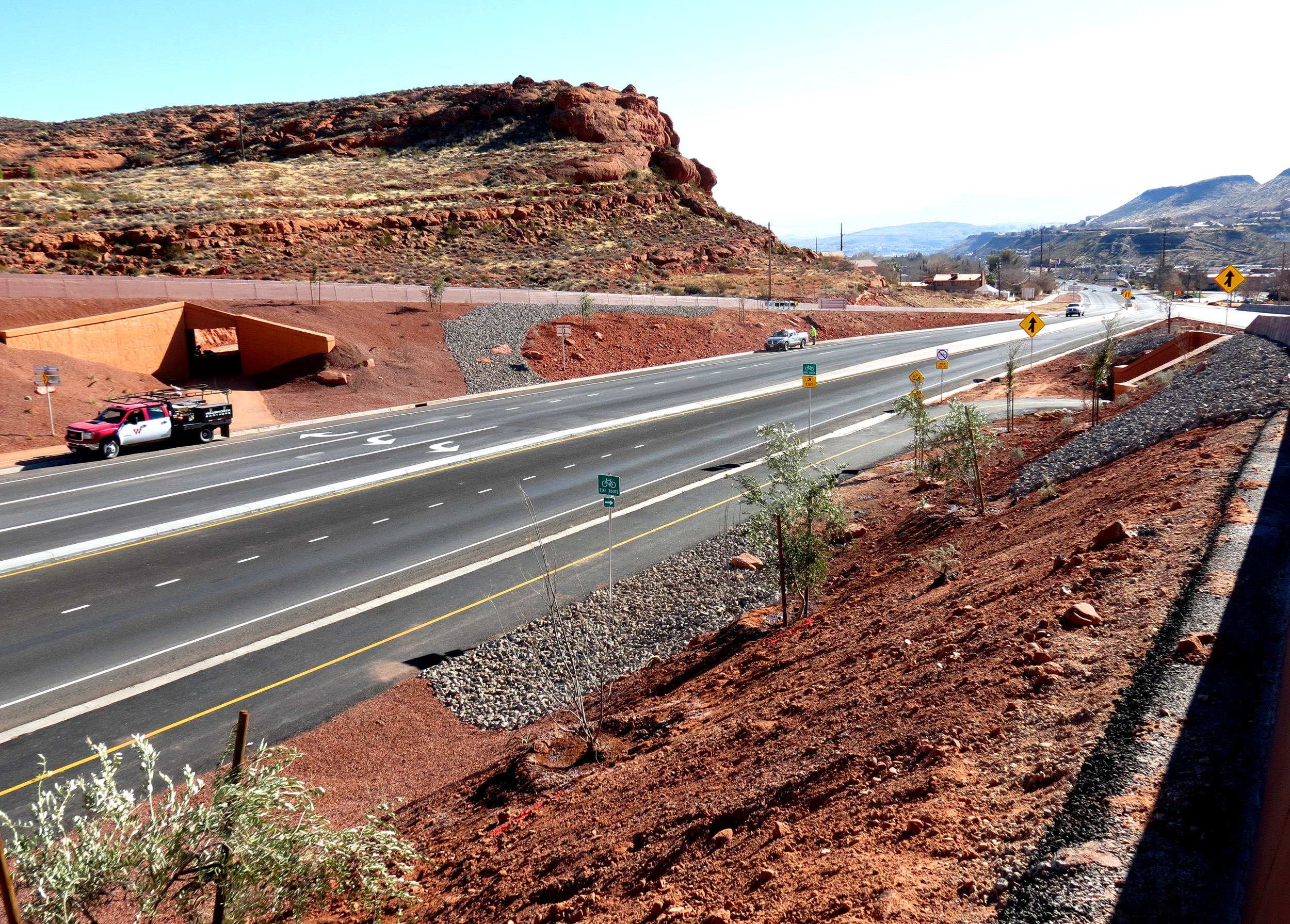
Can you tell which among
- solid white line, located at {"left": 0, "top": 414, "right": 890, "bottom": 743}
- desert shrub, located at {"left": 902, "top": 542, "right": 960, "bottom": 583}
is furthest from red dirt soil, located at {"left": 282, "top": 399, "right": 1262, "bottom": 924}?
solid white line, located at {"left": 0, "top": 414, "right": 890, "bottom": 743}

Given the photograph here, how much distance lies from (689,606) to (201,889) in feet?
33.4

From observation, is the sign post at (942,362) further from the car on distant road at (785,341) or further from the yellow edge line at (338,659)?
the car on distant road at (785,341)

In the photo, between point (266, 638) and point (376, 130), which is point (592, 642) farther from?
point (376, 130)

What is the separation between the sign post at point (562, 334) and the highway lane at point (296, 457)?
2589 millimetres

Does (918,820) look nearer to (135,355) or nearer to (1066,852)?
(1066,852)

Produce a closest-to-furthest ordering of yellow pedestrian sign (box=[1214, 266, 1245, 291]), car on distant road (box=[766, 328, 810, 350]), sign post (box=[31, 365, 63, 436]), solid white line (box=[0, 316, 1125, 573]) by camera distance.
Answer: solid white line (box=[0, 316, 1125, 573]), sign post (box=[31, 365, 63, 436]), yellow pedestrian sign (box=[1214, 266, 1245, 291]), car on distant road (box=[766, 328, 810, 350])

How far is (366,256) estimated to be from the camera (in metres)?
67.2

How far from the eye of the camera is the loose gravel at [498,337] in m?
44.6

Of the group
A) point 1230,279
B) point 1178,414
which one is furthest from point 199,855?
point 1230,279

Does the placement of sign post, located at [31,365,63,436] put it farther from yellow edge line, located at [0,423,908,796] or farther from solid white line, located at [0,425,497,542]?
yellow edge line, located at [0,423,908,796]

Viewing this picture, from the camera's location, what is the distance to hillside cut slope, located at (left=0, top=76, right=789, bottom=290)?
6100 centimetres

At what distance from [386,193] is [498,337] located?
141ft

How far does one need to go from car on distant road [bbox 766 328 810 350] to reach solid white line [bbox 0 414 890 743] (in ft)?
126

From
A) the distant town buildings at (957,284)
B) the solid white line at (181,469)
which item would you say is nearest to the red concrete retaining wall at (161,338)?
the solid white line at (181,469)
